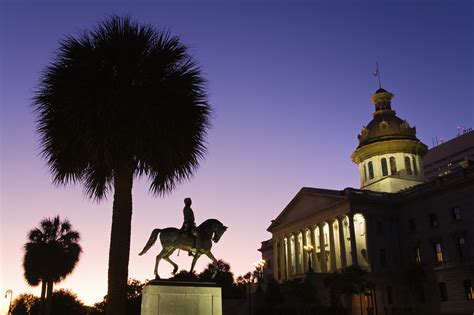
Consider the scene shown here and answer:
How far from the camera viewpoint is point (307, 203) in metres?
72.4

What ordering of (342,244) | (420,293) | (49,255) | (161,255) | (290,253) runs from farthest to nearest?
(290,253)
(342,244)
(420,293)
(49,255)
(161,255)

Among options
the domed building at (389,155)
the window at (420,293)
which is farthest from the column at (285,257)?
the window at (420,293)

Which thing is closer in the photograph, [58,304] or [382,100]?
[58,304]

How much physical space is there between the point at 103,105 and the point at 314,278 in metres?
45.1

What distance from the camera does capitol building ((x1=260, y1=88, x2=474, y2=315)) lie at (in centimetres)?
5453

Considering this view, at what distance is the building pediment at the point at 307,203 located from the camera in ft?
219

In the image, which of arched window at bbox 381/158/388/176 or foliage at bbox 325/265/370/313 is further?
arched window at bbox 381/158/388/176

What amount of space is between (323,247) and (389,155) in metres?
19.4

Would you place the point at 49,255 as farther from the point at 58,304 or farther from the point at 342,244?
the point at 342,244

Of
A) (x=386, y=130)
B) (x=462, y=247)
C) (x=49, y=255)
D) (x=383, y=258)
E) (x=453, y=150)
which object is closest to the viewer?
(x=49, y=255)

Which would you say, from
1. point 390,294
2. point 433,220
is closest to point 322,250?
point 390,294

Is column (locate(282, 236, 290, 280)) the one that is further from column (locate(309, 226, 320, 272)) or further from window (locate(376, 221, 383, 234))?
window (locate(376, 221, 383, 234))

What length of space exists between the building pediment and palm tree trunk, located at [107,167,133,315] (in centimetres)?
5170

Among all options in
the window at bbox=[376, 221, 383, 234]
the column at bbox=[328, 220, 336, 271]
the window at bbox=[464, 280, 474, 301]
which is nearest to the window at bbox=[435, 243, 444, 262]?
the window at bbox=[464, 280, 474, 301]
